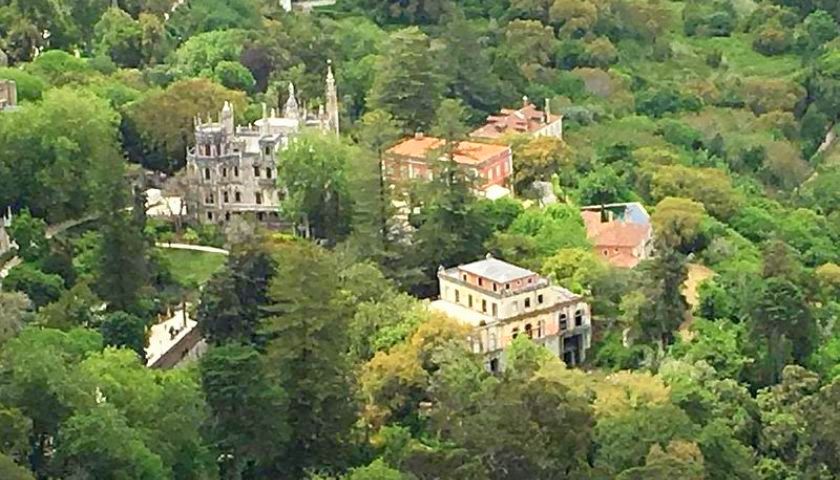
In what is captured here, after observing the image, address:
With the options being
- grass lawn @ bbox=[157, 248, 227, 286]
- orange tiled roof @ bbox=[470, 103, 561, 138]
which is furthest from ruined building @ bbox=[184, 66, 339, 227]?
orange tiled roof @ bbox=[470, 103, 561, 138]

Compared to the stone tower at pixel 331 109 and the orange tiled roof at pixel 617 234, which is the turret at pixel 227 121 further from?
the orange tiled roof at pixel 617 234

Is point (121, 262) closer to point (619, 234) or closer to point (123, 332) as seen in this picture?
point (123, 332)

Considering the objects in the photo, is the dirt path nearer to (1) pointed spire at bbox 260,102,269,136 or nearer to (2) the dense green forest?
(2) the dense green forest

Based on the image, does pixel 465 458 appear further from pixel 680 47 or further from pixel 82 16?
pixel 680 47

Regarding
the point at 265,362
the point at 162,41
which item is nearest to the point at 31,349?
the point at 265,362

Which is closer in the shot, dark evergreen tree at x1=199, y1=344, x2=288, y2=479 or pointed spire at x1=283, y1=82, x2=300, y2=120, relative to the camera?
dark evergreen tree at x1=199, y1=344, x2=288, y2=479
